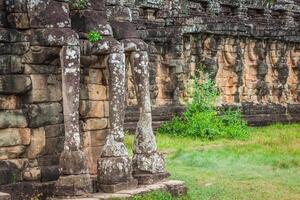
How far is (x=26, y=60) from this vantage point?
8508 millimetres

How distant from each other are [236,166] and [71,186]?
5.86 meters

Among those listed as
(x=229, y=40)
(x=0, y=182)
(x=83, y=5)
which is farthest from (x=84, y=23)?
(x=229, y=40)

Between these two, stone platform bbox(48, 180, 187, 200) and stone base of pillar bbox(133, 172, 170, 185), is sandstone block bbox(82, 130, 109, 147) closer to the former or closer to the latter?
stone base of pillar bbox(133, 172, 170, 185)

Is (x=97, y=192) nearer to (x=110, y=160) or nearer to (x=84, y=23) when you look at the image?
(x=110, y=160)

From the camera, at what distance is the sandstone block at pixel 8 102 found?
8.26 meters

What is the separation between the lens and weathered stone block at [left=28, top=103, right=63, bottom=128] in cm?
848

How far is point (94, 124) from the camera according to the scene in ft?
31.0

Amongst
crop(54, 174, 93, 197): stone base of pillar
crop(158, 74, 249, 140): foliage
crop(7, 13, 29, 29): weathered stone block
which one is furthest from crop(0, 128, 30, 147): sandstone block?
crop(158, 74, 249, 140): foliage

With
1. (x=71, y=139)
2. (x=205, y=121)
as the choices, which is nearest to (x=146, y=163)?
(x=71, y=139)

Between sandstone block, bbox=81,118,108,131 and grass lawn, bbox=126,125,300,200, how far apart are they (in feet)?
4.08

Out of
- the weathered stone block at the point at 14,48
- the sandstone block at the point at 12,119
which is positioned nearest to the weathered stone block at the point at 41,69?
the weathered stone block at the point at 14,48

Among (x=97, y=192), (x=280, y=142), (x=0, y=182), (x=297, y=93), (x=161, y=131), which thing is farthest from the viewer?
(x=297, y=93)

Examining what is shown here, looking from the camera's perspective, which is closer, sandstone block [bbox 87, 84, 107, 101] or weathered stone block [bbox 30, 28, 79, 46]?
weathered stone block [bbox 30, 28, 79, 46]

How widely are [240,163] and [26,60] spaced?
6.57 m
